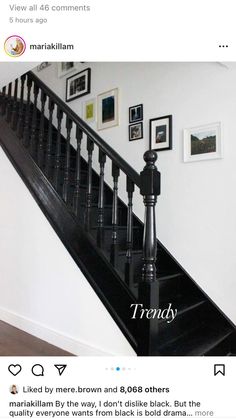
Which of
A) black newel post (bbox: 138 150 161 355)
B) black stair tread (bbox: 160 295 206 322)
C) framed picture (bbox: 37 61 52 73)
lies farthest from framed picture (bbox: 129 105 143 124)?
framed picture (bbox: 37 61 52 73)

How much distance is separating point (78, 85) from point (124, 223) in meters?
1.70

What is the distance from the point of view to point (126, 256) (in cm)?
157

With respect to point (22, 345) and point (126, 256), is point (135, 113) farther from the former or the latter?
point (22, 345)

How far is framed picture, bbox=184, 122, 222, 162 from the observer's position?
1.75 m

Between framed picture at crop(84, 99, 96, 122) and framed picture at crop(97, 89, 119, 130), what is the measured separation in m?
0.07

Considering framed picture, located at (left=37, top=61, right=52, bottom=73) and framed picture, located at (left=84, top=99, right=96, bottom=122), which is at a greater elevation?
framed picture, located at (left=37, top=61, right=52, bottom=73)

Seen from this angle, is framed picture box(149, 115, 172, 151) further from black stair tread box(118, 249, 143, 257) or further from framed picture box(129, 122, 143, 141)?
black stair tread box(118, 249, 143, 257)
